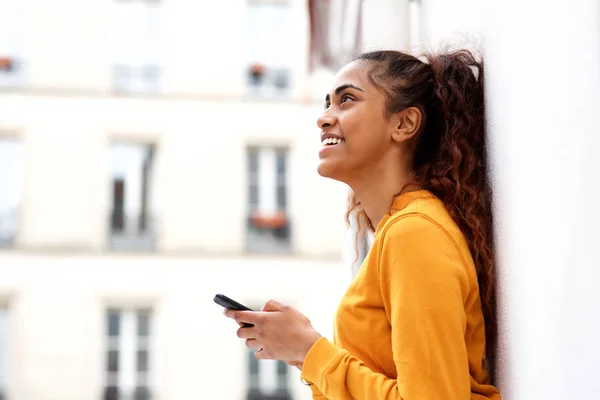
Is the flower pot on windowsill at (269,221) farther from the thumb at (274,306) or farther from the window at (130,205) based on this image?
the thumb at (274,306)

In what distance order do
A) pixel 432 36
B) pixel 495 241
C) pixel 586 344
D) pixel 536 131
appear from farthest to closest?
1. pixel 432 36
2. pixel 495 241
3. pixel 536 131
4. pixel 586 344

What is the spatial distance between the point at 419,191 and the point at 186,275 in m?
6.67

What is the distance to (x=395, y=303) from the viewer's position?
3.47 feet

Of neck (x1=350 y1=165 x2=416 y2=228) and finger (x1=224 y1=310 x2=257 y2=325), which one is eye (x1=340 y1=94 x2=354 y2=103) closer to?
neck (x1=350 y1=165 x2=416 y2=228)

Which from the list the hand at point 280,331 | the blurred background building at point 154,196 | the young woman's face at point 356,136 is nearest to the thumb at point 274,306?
the hand at point 280,331

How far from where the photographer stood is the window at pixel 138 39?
8.21 m

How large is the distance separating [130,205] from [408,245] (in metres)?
6.98

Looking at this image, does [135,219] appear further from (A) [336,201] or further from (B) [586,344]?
(B) [586,344]

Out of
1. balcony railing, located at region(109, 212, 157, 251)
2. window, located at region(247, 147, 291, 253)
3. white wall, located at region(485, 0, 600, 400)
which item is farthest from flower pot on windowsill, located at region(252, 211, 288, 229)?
white wall, located at region(485, 0, 600, 400)

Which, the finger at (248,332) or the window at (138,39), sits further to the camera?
the window at (138,39)

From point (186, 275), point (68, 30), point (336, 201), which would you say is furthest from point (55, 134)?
point (336, 201)

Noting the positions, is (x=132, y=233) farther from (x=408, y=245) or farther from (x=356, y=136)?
(x=408, y=245)

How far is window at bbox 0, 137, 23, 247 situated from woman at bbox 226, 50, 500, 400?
6818 millimetres

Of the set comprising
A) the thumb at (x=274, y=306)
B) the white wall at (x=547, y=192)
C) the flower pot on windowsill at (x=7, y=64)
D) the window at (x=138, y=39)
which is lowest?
the thumb at (x=274, y=306)
